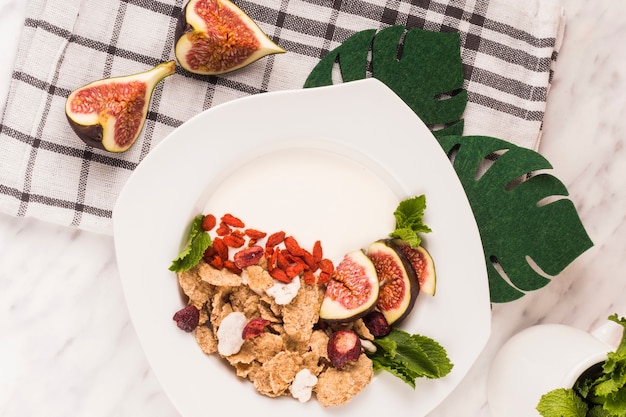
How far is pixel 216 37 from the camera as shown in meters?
1.76

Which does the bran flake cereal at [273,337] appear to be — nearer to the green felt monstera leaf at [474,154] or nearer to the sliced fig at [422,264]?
the sliced fig at [422,264]

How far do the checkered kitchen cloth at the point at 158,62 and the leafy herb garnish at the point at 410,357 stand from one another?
639 millimetres

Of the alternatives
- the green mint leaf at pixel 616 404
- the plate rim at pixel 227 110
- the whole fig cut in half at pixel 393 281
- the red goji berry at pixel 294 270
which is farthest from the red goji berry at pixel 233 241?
the green mint leaf at pixel 616 404

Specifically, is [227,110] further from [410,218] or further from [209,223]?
[410,218]

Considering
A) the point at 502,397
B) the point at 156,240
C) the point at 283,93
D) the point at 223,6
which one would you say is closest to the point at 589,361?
the point at 502,397

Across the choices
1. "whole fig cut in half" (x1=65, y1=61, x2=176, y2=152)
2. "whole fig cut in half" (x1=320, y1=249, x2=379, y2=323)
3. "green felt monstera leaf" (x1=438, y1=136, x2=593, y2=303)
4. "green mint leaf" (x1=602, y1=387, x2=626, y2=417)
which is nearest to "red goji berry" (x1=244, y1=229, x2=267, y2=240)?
"whole fig cut in half" (x1=320, y1=249, x2=379, y2=323)

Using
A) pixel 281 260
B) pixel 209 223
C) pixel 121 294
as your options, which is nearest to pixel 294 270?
pixel 281 260

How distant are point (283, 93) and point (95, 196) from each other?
64 centimetres

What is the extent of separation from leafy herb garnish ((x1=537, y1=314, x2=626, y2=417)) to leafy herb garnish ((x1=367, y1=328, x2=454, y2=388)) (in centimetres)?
28

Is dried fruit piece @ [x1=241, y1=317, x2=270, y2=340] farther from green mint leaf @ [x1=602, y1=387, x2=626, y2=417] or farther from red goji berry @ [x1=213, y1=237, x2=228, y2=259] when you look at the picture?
green mint leaf @ [x1=602, y1=387, x2=626, y2=417]

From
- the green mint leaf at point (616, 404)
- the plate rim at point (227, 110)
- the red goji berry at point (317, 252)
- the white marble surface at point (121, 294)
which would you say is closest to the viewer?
the green mint leaf at point (616, 404)

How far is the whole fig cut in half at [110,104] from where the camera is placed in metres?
1.75

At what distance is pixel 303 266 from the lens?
5.74ft

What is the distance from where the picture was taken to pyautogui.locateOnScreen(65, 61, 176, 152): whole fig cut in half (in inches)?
69.0
